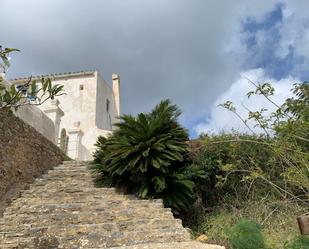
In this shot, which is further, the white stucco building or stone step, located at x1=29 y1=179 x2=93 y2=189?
the white stucco building

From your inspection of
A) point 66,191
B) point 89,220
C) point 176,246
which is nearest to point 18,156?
point 66,191

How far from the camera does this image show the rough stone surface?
826cm

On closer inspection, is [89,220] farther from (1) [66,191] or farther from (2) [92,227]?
(1) [66,191]

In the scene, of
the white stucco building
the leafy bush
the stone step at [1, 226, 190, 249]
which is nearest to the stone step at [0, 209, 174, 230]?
the stone step at [1, 226, 190, 249]

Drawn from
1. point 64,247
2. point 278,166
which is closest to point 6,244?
point 64,247

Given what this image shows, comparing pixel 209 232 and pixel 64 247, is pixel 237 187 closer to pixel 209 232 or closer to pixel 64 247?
pixel 209 232

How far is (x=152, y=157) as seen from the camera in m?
7.68

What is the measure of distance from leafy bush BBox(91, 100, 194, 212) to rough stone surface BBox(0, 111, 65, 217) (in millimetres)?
2010

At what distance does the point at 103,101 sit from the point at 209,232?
16.5 m

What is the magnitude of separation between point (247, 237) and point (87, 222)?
9.23 feet

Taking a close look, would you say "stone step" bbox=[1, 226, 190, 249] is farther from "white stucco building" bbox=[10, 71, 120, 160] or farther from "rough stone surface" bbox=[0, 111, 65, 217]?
"white stucco building" bbox=[10, 71, 120, 160]

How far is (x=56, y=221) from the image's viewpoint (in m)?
6.54

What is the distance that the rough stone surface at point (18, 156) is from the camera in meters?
8.26

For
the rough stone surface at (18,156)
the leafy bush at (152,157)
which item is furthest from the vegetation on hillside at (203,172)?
the rough stone surface at (18,156)
